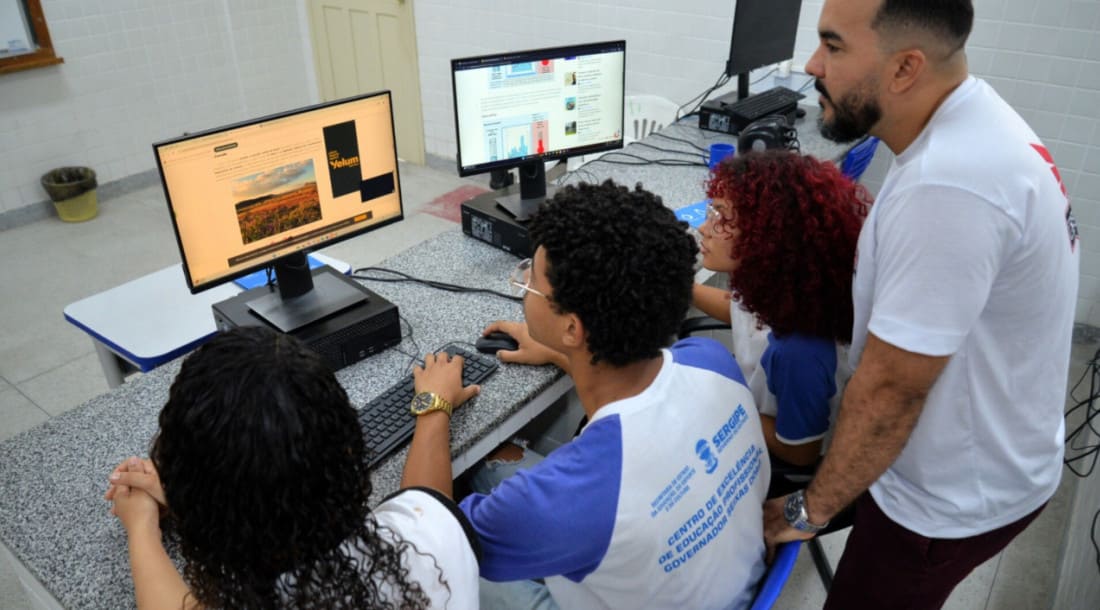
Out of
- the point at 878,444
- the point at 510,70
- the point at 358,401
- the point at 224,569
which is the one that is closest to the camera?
the point at 224,569

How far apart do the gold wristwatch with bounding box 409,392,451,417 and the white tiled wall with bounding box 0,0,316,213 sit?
371 centimetres

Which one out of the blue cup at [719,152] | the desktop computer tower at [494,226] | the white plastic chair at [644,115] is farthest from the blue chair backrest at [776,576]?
the white plastic chair at [644,115]

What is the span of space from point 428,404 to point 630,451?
51cm

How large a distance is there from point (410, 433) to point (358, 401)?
0.16 meters

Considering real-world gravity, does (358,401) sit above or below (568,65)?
below

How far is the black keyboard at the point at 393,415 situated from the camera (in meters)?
1.36

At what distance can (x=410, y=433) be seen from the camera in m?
1.39

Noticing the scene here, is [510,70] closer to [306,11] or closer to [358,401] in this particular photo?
[358,401]

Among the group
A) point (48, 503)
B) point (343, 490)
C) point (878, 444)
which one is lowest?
point (48, 503)

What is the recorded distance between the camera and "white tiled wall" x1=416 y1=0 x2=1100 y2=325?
2846mm

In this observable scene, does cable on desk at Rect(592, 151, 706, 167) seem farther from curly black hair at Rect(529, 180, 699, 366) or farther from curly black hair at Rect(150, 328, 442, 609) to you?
curly black hair at Rect(150, 328, 442, 609)

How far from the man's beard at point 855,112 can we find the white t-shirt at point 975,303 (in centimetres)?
8

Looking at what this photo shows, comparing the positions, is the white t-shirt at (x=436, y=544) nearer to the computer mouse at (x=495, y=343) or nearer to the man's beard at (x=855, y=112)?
the computer mouse at (x=495, y=343)

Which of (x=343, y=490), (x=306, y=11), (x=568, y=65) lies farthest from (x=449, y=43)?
(x=343, y=490)
